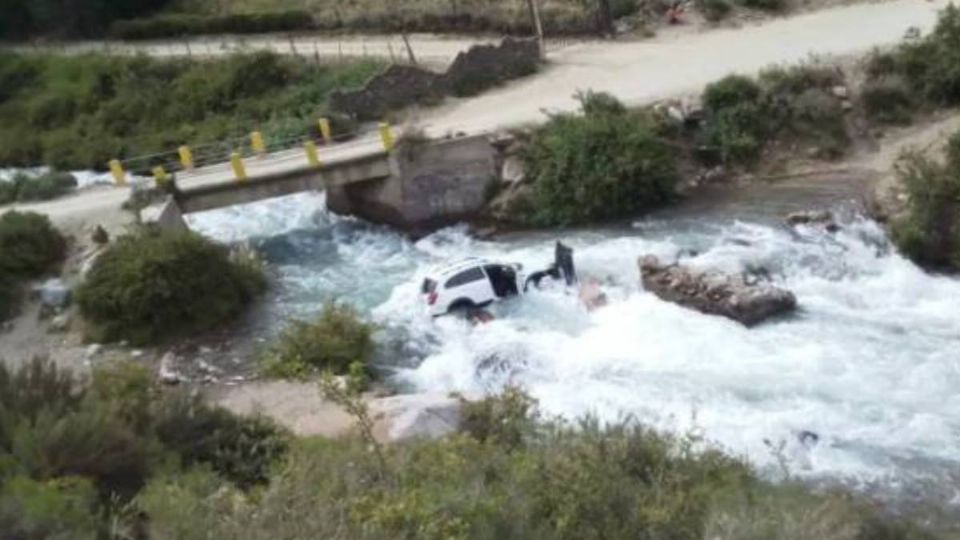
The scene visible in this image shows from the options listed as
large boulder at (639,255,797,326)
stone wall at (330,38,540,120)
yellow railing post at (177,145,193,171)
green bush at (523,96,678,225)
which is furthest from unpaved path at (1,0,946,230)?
large boulder at (639,255,797,326)

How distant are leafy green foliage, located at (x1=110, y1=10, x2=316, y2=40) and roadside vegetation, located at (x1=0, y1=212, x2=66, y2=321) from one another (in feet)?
72.7

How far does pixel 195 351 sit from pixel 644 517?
16.4 m

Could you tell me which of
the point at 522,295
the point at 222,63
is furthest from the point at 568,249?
the point at 222,63

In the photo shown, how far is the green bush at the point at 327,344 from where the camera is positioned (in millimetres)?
26062

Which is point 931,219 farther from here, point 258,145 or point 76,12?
point 76,12

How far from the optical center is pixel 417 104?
40250 mm

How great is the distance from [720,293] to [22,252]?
15.4 metres

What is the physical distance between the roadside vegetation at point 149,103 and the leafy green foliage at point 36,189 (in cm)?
530

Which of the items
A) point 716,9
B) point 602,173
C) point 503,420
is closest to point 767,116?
point 602,173

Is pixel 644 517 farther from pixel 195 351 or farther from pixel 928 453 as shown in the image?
pixel 195 351

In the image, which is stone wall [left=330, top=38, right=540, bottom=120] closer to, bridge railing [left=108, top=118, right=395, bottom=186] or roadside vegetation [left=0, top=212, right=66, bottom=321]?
bridge railing [left=108, top=118, right=395, bottom=186]

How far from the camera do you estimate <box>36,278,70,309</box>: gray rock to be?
99.9 feet

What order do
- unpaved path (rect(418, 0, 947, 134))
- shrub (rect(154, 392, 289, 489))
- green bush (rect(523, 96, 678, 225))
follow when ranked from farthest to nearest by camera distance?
unpaved path (rect(418, 0, 947, 134)) → green bush (rect(523, 96, 678, 225)) → shrub (rect(154, 392, 289, 489))

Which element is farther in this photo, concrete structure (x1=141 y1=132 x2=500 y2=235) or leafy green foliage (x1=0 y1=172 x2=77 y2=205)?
leafy green foliage (x1=0 y1=172 x2=77 y2=205)
